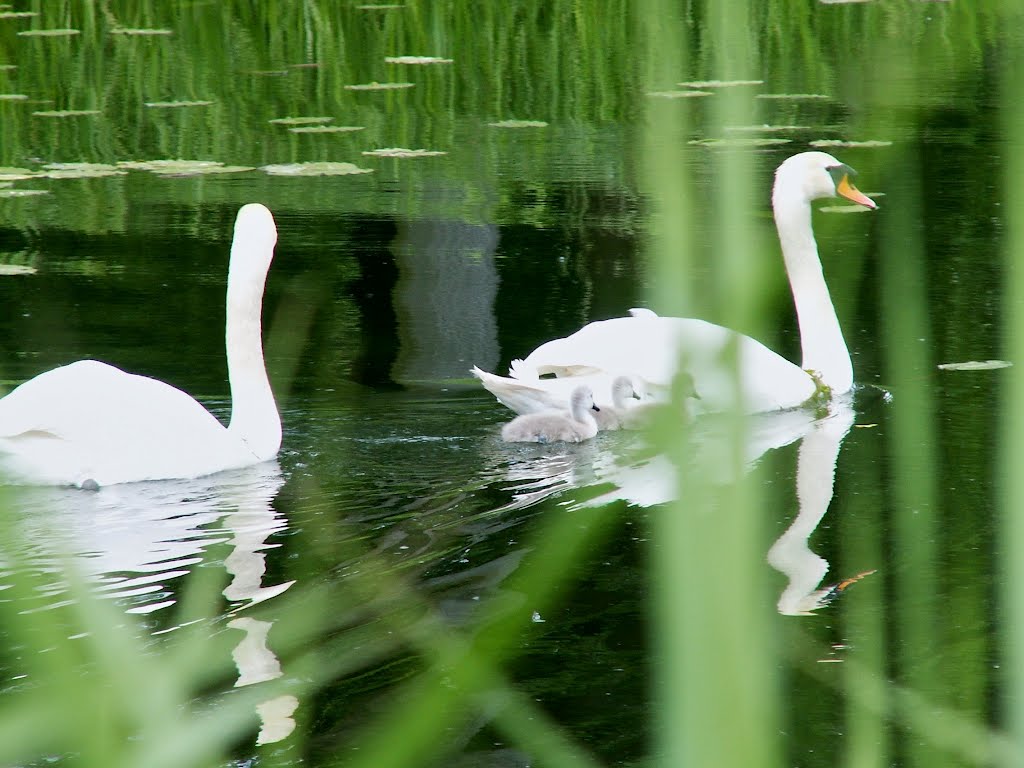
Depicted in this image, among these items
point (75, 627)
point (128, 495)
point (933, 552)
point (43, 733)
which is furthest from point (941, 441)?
point (43, 733)

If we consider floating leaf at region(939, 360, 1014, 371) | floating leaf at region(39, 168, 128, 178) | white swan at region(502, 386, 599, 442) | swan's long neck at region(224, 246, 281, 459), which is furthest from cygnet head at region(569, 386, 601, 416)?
floating leaf at region(39, 168, 128, 178)

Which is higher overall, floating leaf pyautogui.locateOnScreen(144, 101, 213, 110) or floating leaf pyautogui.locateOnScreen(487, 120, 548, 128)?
floating leaf pyautogui.locateOnScreen(144, 101, 213, 110)

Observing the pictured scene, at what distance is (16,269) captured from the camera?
7.79 m

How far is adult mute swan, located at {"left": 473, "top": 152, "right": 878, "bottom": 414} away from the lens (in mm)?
5809

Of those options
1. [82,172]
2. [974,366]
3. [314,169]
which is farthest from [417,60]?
[974,366]

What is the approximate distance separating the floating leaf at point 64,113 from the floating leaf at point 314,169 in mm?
2285

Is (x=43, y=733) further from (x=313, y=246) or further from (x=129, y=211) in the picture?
(x=129, y=211)

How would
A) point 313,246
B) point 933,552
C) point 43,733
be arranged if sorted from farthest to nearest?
point 313,246 < point 933,552 < point 43,733

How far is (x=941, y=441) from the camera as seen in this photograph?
5.55 meters

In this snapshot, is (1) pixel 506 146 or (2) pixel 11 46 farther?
(2) pixel 11 46

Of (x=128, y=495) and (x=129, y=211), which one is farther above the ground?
(x=129, y=211)

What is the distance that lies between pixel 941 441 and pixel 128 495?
105 inches

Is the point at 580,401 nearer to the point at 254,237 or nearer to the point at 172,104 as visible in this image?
the point at 254,237

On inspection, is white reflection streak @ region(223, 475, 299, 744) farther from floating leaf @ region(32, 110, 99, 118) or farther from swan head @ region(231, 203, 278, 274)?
floating leaf @ region(32, 110, 99, 118)
